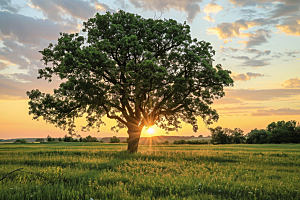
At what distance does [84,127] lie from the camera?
2769 cm

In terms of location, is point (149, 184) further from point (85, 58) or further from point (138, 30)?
point (138, 30)

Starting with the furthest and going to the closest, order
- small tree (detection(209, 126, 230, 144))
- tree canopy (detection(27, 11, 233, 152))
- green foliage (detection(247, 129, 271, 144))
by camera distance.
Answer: green foliage (detection(247, 129, 271, 144)) < small tree (detection(209, 126, 230, 144)) < tree canopy (detection(27, 11, 233, 152))

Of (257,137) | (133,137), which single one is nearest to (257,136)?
(257,137)

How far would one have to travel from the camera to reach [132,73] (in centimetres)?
1972

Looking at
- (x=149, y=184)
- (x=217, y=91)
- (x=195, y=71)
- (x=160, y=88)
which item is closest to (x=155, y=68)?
(x=160, y=88)

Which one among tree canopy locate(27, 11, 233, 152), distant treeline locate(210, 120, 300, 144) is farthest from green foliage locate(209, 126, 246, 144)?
tree canopy locate(27, 11, 233, 152)

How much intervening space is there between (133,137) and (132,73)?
941 centimetres

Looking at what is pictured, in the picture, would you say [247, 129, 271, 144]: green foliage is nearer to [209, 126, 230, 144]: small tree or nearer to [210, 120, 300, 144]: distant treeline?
[210, 120, 300, 144]: distant treeline

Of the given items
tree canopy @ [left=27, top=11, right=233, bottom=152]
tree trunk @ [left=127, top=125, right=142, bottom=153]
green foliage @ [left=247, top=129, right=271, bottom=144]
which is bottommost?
green foliage @ [left=247, top=129, right=271, bottom=144]

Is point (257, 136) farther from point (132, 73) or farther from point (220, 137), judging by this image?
point (132, 73)

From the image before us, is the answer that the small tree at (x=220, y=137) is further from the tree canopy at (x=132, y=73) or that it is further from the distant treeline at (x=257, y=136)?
the tree canopy at (x=132, y=73)

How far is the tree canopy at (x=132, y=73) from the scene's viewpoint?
2083 cm

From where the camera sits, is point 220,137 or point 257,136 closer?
point 220,137

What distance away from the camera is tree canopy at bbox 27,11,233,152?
2083 centimetres
